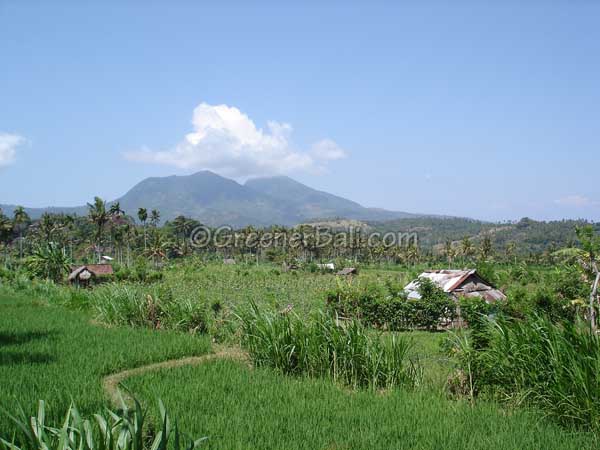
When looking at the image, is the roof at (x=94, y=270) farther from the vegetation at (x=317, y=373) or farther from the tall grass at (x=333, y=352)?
the tall grass at (x=333, y=352)

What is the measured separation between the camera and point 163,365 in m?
7.23

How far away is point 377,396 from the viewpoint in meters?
5.61

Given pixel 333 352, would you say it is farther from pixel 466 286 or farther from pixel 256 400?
pixel 466 286

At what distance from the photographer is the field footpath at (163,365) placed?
5.74 m

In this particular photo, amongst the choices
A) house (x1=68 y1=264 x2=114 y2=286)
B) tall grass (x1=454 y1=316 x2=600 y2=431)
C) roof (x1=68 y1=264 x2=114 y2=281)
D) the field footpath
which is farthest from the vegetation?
roof (x1=68 y1=264 x2=114 y2=281)

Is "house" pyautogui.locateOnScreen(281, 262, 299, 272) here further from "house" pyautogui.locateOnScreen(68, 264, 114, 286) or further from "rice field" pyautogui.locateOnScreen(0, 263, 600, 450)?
"rice field" pyautogui.locateOnScreen(0, 263, 600, 450)

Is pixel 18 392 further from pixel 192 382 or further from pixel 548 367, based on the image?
pixel 548 367

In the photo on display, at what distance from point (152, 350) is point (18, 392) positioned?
271cm

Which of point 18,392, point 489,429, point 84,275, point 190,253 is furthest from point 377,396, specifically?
point 190,253

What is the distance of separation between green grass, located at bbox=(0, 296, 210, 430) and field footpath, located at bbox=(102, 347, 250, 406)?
0.42 feet

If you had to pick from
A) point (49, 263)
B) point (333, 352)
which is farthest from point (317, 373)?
point (49, 263)

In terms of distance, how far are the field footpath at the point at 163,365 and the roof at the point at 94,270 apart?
29.6m

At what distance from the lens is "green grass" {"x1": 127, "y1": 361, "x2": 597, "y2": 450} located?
415 centimetres

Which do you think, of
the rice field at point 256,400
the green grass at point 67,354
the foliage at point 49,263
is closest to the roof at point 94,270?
the foliage at point 49,263
